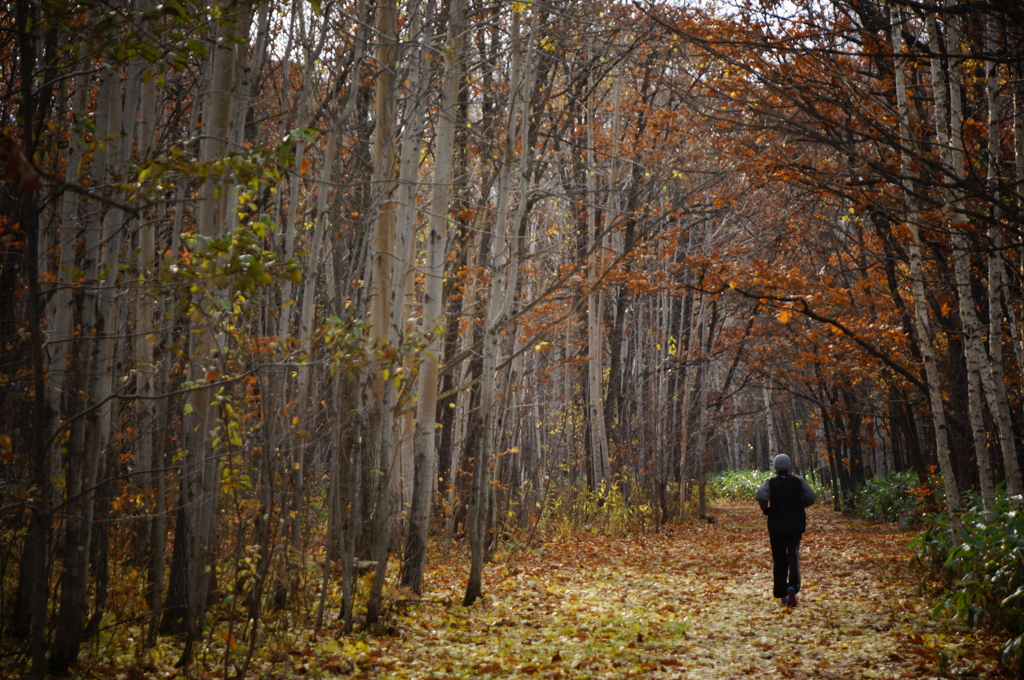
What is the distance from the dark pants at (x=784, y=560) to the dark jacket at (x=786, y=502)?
0.09 metres

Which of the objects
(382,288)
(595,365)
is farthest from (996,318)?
(595,365)

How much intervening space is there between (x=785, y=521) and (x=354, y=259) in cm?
568

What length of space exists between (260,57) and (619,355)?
1335cm

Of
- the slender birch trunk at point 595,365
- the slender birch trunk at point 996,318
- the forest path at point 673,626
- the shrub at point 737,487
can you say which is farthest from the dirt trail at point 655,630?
the shrub at point 737,487

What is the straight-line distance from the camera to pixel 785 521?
8180 mm

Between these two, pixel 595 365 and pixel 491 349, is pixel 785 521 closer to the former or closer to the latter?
pixel 491 349

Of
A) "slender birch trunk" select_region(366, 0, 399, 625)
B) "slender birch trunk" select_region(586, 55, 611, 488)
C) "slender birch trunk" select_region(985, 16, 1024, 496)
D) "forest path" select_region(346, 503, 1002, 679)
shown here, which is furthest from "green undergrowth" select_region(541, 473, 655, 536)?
"slender birch trunk" select_region(985, 16, 1024, 496)

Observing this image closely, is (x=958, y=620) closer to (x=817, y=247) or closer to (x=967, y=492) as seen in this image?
(x=967, y=492)

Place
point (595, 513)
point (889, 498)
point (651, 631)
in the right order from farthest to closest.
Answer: point (889, 498) < point (595, 513) < point (651, 631)

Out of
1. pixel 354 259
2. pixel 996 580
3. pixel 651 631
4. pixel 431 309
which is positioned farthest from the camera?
pixel 354 259

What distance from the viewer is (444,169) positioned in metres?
8.43

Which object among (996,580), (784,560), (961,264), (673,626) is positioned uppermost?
(961,264)

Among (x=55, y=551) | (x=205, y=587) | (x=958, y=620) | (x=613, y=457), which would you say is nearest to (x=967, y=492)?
(x=958, y=620)

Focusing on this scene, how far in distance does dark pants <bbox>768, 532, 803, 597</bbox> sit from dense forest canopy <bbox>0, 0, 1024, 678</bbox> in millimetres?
1717
